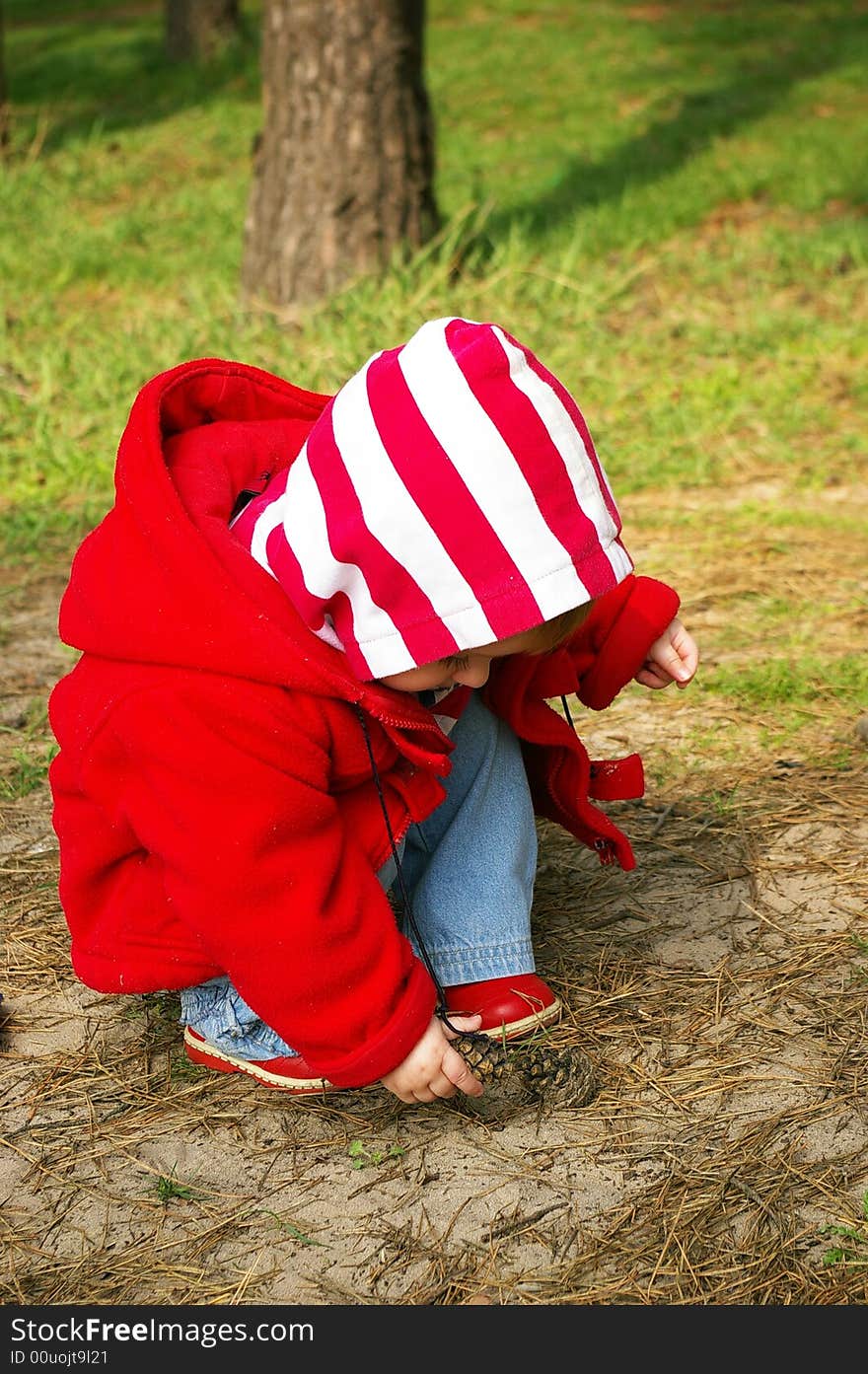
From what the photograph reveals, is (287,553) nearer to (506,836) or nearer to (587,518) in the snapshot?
(587,518)

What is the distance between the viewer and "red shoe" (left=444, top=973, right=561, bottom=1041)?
2021 millimetres

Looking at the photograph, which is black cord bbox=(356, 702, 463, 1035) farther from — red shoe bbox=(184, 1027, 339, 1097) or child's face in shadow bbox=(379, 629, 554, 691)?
red shoe bbox=(184, 1027, 339, 1097)

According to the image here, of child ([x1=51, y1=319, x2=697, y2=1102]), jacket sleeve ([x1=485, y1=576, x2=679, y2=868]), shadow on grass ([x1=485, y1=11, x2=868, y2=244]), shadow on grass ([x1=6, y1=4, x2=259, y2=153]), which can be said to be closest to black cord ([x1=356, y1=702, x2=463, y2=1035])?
child ([x1=51, y1=319, x2=697, y2=1102])

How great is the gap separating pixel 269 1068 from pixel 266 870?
16.7 inches

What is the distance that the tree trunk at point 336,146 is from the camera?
16.5 ft

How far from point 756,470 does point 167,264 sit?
3.13 meters

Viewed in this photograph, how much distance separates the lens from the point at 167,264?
6.20 meters

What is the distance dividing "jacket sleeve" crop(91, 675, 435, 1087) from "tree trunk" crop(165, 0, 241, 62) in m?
10.4

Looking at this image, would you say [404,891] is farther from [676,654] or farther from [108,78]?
[108,78]

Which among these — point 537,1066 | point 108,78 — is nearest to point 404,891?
point 537,1066

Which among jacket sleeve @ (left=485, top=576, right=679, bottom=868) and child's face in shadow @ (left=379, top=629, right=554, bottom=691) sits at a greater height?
child's face in shadow @ (left=379, top=629, right=554, bottom=691)

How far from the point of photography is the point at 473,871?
6.82 feet

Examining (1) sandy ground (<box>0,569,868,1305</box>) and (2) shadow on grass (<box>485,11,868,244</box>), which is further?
(2) shadow on grass (<box>485,11,868,244</box>)

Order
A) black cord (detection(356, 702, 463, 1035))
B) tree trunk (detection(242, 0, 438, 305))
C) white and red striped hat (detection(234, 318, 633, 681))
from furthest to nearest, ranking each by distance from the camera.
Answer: tree trunk (detection(242, 0, 438, 305)) → black cord (detection(356, 702, 463, 1035)) → white and red striped hat (detection(234, 318, 633, 681))
